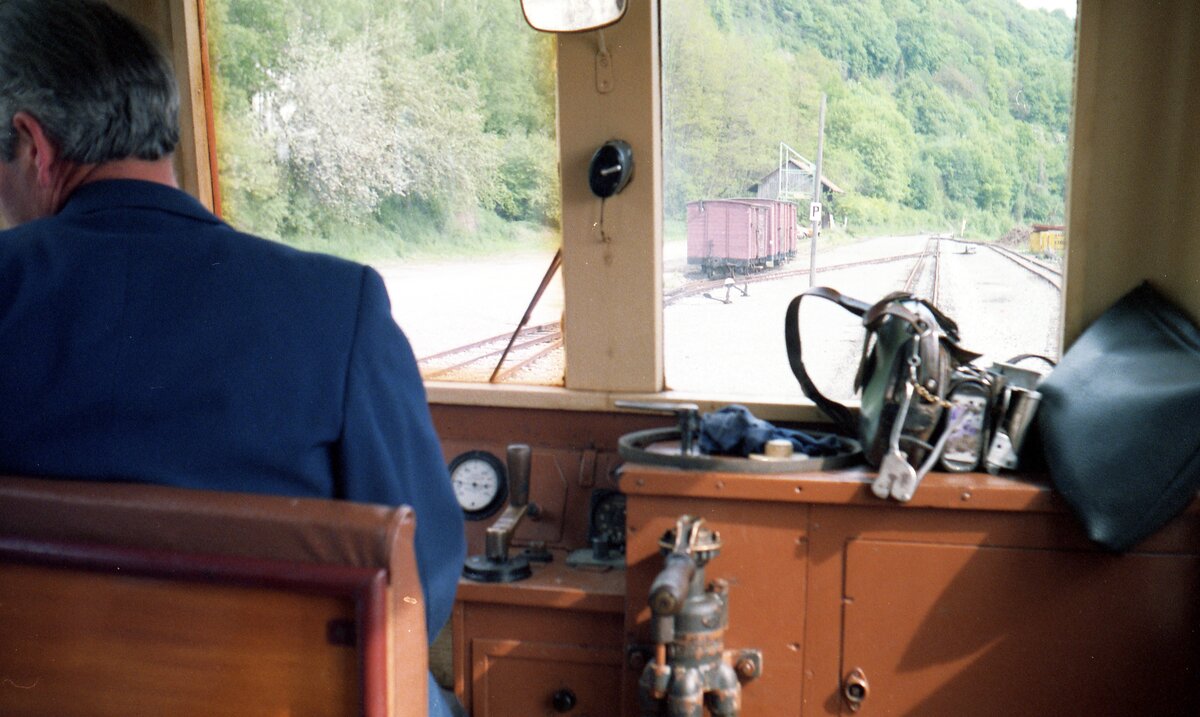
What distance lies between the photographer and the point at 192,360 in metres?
1.30

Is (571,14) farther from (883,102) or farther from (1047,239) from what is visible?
(1047,239)

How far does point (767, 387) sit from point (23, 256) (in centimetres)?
187

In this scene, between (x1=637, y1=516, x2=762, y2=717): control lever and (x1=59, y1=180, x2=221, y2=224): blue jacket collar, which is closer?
(x1=59, y1=180, x2=221, y2=224): blue jacket collar

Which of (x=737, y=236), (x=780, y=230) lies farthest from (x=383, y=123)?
Answer: (x=780, y=230)

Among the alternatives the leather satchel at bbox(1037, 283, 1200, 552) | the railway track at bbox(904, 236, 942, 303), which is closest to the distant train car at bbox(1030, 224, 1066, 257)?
the railway track at bbox(904, 236, 942, 303)

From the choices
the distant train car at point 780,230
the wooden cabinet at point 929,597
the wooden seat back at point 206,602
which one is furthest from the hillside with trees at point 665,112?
the wooden seat back at point 206,602

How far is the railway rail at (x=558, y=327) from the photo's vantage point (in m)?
2.66

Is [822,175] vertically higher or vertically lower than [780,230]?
higher

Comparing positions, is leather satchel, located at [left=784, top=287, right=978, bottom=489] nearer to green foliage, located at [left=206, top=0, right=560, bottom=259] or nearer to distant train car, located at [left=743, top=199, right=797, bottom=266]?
distant train car, located at [left=743, top=199, right=797, bottom=266]

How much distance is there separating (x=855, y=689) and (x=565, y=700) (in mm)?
678

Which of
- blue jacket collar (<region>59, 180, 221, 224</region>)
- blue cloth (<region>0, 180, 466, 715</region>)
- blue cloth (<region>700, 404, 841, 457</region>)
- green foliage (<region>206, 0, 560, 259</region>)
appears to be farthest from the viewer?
green foliage (<region>206, 0, 560, 259</region>)

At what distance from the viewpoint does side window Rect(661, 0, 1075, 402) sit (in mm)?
2557

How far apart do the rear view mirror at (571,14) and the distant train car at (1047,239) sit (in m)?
1.14

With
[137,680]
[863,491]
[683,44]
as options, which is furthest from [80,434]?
[683,44]
